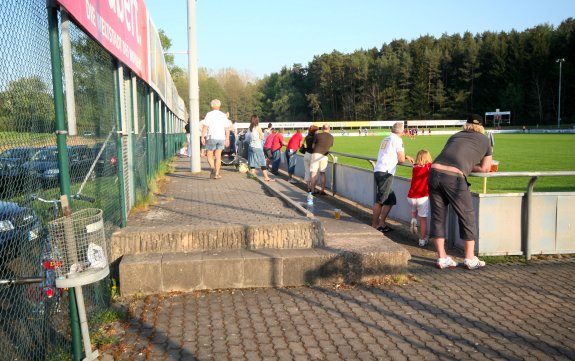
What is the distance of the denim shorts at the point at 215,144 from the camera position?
11564 mm

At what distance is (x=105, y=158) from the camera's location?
5.94 metres

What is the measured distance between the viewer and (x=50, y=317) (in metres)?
3.84

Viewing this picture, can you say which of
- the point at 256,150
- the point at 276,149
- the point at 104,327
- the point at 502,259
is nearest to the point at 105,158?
the point at 104,327

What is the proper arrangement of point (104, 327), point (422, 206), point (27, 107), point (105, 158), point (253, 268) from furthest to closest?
1. point (422, 206)
2. point (105, 158)
3. point (253, 268)
4. point (104, 327)
5. point (27, 107)

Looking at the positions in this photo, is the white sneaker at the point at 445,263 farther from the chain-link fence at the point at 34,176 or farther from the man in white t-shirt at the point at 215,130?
the man in white t-shirt at the point at 215,130

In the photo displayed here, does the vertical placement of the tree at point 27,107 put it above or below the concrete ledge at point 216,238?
above

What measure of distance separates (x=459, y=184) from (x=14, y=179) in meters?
4.96

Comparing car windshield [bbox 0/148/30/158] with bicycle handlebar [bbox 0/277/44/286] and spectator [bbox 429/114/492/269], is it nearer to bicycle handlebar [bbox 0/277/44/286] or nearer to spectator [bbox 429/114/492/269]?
bicycle handlebar [bbox 0/277/44/286]

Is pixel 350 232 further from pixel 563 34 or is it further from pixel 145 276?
pixel 563 34

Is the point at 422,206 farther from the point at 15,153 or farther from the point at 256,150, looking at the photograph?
the point at 256,150

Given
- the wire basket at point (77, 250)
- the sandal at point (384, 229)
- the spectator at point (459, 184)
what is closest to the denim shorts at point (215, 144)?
the sandal at point (384, 229)

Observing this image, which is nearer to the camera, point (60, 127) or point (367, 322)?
point (60, 127)

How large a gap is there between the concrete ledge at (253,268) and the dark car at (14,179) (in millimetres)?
2309

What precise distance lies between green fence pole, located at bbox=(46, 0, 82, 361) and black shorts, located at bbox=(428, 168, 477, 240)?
4.32 meters
